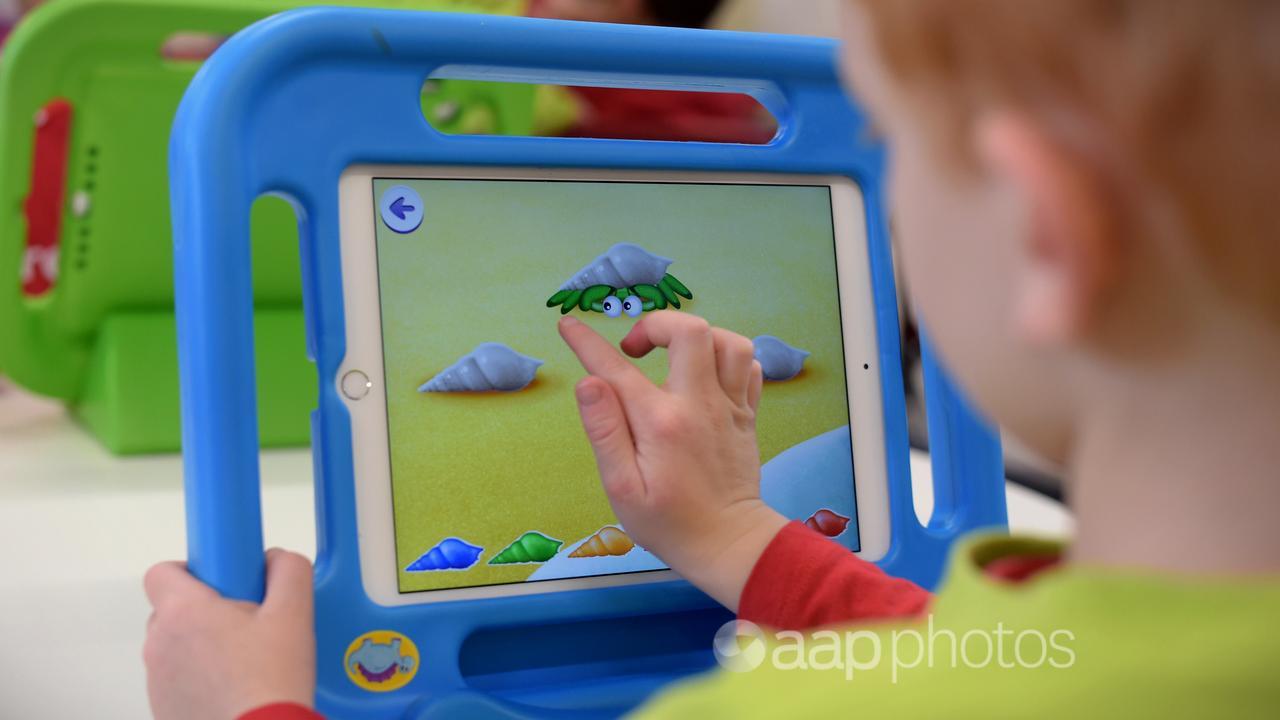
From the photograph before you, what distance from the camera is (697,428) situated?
514 millimetres

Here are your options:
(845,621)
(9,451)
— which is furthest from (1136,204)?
(9,451)

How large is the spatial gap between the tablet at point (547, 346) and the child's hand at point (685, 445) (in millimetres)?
24

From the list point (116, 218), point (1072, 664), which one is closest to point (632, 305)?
point (1072, 664)

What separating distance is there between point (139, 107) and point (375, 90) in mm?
499

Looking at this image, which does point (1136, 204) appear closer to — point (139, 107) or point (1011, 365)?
point (1011, 365)

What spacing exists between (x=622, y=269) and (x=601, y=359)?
0.16 ft

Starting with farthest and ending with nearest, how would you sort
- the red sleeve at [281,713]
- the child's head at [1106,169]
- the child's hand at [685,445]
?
the child's hand at [685,445] → the red sleeve at [281,713] → the child's head at [1106,169]

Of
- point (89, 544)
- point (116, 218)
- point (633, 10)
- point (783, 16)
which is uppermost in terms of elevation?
point (783, 16)

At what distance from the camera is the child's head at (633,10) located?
1471 mm

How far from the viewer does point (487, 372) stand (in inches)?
20.9

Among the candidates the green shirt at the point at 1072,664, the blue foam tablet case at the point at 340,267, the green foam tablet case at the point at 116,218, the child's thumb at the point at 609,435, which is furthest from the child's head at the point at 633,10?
the green shirt at the point at 1072,664

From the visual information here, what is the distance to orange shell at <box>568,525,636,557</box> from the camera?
1.77ft
